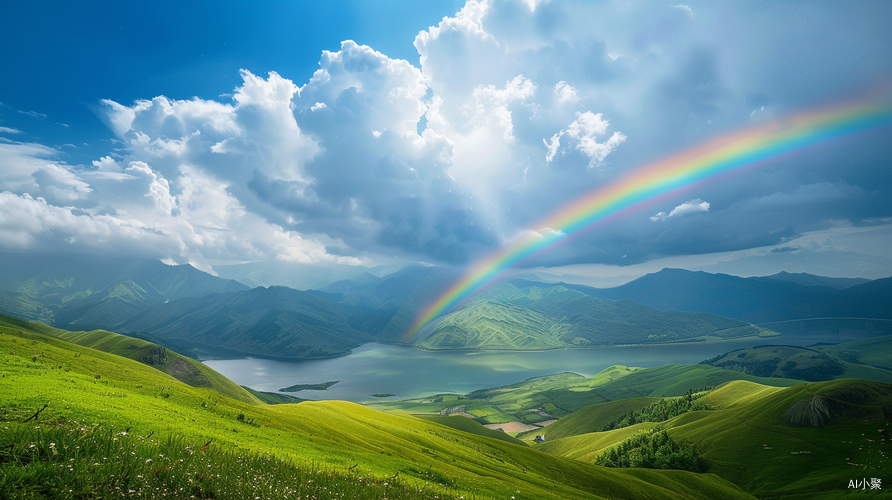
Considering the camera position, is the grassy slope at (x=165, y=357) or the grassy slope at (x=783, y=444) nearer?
the grassy slope at (x=783, y=444)

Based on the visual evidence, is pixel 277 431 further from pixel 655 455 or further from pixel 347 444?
pixel 655 455

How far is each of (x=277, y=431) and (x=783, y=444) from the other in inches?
5584

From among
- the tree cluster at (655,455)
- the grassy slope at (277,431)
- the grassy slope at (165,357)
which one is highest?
the grassy slope at (277,431)

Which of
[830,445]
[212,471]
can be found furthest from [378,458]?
[830,445]

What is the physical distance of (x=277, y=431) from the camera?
32.9m

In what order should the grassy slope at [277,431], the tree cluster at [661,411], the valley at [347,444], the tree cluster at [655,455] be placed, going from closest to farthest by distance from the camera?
the valley at [347,444]
the grassy slope at [277,431]
the tree cluster at [655,455]
the tree cluster at [661,411]

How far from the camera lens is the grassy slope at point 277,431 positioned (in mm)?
20625

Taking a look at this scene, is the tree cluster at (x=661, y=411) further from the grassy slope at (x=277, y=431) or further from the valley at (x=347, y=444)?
the grassy slope at (x=277, y=431)

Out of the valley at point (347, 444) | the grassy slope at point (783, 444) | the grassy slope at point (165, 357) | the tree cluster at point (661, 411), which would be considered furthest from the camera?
the tree cluster at point (661, 411)

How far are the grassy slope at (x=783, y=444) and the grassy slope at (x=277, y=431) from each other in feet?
180

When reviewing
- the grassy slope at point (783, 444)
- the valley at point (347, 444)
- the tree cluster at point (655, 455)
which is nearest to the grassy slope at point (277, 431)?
the valley at point (347, 444)

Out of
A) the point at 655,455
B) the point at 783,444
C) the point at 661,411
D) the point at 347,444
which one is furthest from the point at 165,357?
the point at 661,411

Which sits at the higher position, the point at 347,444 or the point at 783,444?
the point at 347,444

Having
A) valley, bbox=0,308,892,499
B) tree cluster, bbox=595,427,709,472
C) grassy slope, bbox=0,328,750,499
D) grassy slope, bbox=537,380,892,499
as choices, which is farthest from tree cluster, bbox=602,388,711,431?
grassy slope, bbox=0,328,750,499
